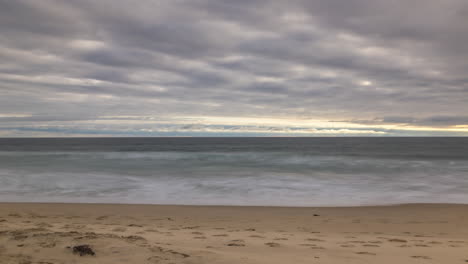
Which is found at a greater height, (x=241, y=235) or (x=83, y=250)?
(x=83, y=250)

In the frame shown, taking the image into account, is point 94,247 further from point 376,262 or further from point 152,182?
point 152,182

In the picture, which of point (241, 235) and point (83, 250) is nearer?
point (83, 250)

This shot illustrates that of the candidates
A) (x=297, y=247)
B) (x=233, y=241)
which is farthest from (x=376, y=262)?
(x=233, y=241)

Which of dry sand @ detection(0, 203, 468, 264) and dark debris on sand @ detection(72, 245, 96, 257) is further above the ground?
dark debris on sand @ detection(72, 245, 96, 257)

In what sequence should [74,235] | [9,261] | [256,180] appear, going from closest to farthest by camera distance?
[9,261] → [74,235] → [256,180]

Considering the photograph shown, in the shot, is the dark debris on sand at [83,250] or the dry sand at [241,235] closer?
the dark debris on sand at [83,250]

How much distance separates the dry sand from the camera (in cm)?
478

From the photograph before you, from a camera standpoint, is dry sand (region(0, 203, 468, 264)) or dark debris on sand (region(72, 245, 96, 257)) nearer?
dark debris on sand (region(72, 245, 96, 257))

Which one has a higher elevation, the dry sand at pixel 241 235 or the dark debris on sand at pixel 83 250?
the dark debris on sand at pixel 83 250

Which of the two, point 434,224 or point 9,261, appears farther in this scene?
point 434,224

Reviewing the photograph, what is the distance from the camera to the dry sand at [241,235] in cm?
478

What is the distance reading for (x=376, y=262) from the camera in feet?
16.0

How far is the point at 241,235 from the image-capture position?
701 cm

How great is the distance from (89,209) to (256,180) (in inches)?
485
